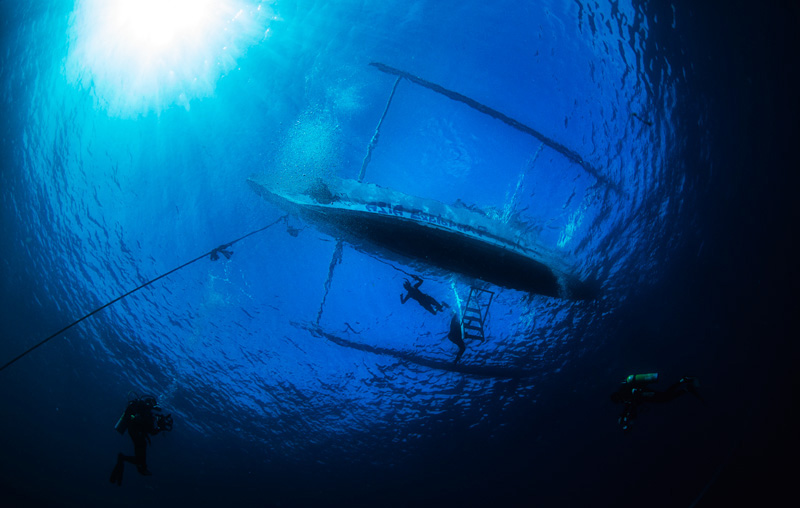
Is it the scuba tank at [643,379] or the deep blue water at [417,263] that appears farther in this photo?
the deep blue water at [417,263]

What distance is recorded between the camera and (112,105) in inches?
378

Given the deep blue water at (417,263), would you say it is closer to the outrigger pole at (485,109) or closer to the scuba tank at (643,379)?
the outrigger pole at (485,109)

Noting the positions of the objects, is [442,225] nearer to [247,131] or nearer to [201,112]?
[247,131]

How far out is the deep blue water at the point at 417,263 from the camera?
790 centimetres

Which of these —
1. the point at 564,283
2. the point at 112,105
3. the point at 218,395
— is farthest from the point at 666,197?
the point at 218,395

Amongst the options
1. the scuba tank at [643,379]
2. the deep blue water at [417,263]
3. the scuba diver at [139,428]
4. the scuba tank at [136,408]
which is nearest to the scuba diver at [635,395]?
the scuba tank at [643,379]

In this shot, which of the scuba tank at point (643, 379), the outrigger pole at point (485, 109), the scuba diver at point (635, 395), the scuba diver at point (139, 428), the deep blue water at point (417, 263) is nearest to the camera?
the scuba tank at point (643, 379)

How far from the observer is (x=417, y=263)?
948 centimetres

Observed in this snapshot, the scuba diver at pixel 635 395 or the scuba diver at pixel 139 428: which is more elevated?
the scuba diver at pixel 635 395

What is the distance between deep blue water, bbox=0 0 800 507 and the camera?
311 inches

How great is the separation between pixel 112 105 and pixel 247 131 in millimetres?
4637

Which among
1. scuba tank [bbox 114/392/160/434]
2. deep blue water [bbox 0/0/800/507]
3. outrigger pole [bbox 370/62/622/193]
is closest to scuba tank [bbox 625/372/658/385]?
deep blue water [bbox 0/0/800/507]

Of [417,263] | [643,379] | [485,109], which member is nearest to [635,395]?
[643,379]

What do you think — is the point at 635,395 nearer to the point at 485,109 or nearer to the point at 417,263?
the point at 417,263
